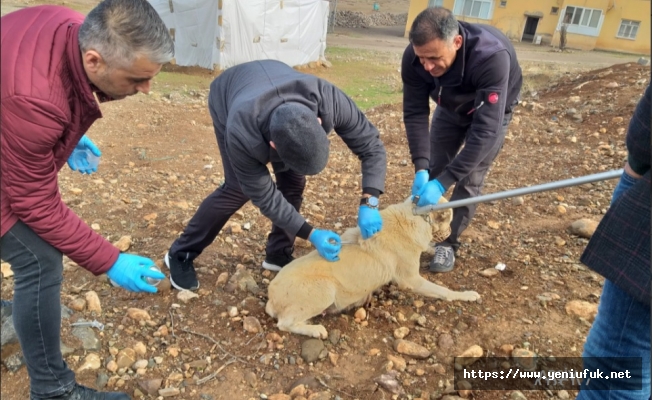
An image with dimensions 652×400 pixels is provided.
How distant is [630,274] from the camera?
197 cm

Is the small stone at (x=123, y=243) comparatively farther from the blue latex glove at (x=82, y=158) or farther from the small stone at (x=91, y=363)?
the small stone at (x=91, y=363)

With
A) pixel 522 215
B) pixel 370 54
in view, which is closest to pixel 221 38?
pixel 370 54

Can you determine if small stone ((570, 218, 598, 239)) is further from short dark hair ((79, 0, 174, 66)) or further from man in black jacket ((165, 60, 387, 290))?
short dark hair ((79, 0, 174, 66))

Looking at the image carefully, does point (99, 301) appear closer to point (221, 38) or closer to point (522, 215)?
point (522, 215)

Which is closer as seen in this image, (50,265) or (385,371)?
(50,265)

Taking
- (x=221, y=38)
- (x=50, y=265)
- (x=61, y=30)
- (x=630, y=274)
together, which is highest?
(x=61, y=30)

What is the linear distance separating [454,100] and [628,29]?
37.6 meters

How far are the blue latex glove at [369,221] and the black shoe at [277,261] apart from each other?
0.96 metres

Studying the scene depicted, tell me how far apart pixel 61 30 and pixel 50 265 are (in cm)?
127

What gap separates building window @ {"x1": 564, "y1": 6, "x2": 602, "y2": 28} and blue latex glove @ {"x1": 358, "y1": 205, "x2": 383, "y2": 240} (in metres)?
37.5

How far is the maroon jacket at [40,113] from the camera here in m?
2.04

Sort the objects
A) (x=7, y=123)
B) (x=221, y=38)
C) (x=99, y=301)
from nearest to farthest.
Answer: (x=7, y=123)
(x=99, y=301)
(x=221, y=38)

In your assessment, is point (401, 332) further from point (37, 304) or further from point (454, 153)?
point (37, 304)

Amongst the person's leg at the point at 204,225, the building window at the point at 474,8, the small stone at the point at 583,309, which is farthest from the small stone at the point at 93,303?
the building window at the point at 474,8
